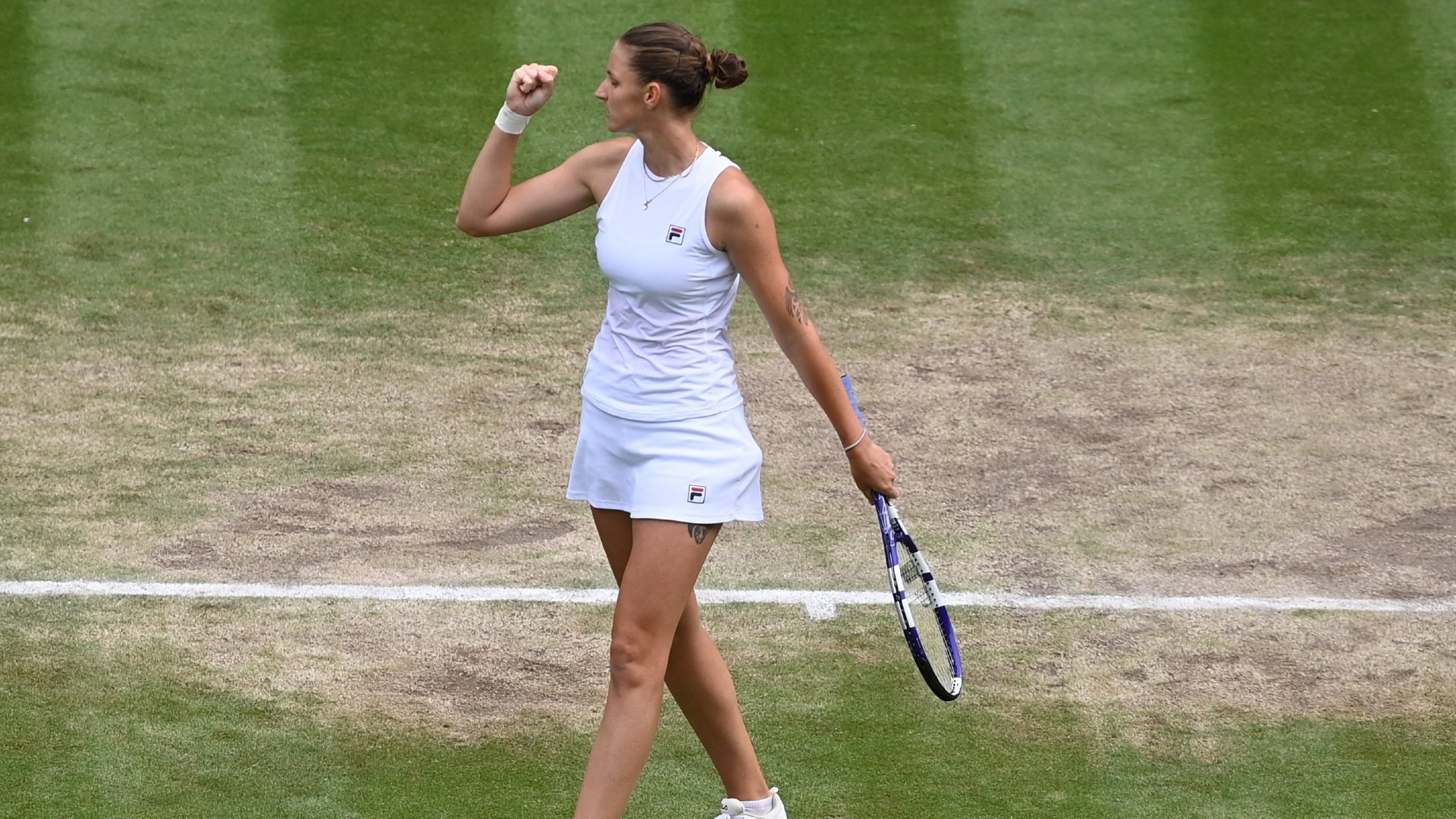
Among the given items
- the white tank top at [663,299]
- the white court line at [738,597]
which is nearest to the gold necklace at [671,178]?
the white tank top at [663,299]

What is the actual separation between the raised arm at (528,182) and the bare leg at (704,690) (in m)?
A: 0.86

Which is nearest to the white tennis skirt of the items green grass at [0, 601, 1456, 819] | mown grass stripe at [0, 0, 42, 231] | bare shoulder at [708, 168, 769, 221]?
bare shoulder at [708, 168, 769, 221]

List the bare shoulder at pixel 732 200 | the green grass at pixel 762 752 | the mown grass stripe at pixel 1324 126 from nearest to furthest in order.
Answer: the bare shoulder at pixel 732 200
the green grass at pixel 762 752
the mown grass stripe at pixel 1324 126

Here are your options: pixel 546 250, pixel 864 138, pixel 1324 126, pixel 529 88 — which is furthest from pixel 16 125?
pixel 1324 126

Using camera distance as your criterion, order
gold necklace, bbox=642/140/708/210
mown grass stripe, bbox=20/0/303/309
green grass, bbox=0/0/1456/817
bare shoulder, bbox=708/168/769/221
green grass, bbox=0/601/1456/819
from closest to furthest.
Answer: bare shoulder, bbox=708/168/769/221, gold necklace, bbox=642/140/708/210, green grass, bbox=0/601/1456/819, green grass, bbox=0/0/1456/817, mown grass stripe, bbox=20/0/303/309

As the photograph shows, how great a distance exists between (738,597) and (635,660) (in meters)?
2.08

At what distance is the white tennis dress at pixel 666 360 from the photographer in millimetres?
4750

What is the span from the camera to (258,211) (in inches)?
405

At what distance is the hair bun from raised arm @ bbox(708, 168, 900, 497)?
249mm

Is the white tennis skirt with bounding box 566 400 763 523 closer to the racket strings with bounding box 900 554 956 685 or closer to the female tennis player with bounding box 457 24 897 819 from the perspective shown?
the female tennis player with bounding box 457 24 897 819

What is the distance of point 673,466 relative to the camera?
190 inches

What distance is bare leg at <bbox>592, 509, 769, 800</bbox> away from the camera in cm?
506

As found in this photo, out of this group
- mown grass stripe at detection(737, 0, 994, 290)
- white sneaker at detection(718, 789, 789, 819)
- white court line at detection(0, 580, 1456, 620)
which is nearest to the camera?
white sneaker at detection(718, 789, 789, 819)

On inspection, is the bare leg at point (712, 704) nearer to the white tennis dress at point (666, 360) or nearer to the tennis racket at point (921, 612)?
the white tennis dress at point (666, 360)
